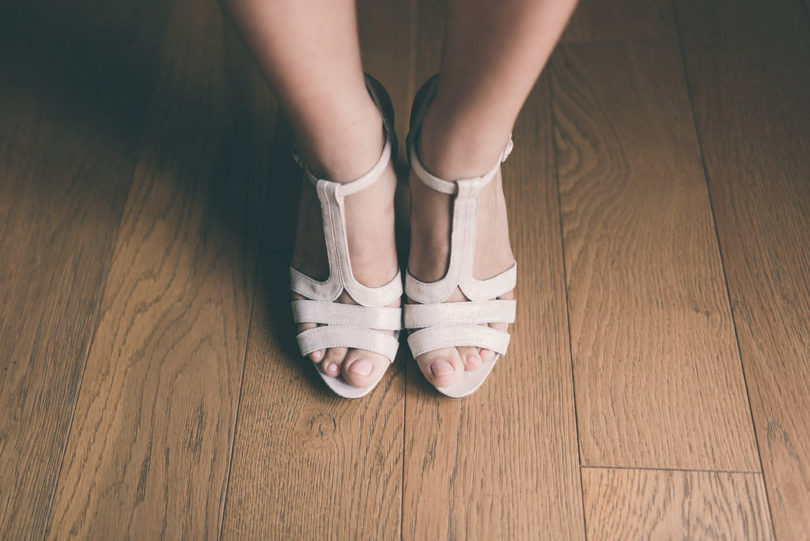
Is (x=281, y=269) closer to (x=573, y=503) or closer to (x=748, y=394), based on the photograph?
(x=573, y=503)

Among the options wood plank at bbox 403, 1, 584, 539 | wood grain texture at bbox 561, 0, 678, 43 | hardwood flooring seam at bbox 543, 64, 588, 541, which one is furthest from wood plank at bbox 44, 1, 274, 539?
wood grain texture at bbox 561, 0, 678, 43

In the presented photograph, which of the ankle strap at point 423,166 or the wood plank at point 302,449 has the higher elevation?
the ankle strap at point 423,166

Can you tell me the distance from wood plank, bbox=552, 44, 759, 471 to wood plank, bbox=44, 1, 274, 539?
0.41 metres

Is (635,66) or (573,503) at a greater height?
(635,66)

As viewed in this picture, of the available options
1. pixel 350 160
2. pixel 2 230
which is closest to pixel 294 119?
pixel 350 160

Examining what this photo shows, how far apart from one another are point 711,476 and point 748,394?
107mm

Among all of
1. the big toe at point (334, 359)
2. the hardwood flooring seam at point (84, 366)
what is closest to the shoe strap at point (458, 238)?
the big toe at point (334, 359)

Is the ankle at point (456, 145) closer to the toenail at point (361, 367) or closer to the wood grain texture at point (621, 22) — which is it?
Result: the toenail at point (361, 367)

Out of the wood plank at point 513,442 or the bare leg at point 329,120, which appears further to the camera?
the wood plank at point 513,442

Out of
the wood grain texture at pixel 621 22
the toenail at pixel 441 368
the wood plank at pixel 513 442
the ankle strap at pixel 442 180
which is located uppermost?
the ankle strap at pixel 442 180

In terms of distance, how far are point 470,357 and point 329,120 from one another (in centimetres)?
30

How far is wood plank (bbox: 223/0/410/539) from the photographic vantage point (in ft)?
1.98

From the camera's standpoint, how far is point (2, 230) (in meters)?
0.78

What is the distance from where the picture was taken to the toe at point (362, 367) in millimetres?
634
